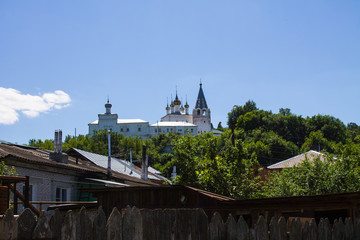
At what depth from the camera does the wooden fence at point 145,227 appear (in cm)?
371

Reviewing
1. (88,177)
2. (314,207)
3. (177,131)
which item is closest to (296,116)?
(177,131)

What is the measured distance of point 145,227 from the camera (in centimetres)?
466

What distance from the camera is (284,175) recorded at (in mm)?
27938

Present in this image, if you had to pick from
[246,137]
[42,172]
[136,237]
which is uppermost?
[246,137]

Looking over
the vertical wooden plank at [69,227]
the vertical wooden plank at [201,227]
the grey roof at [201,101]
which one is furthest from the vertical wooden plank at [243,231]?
the grey roof at [201,101]

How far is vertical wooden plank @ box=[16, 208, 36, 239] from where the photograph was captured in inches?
144

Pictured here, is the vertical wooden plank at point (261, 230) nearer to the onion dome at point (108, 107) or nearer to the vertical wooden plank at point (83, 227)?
the vertical wooden plank at point (83, 227)

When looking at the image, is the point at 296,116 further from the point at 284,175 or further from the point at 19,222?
the point at 19,222

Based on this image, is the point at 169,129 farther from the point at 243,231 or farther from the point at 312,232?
the point at 243,231

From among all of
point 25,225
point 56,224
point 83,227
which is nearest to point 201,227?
point 83,227

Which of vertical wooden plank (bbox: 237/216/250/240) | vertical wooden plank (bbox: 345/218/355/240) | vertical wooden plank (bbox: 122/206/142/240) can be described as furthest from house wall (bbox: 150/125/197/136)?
vertical wooden plank (bbox: 122/206/142/240)

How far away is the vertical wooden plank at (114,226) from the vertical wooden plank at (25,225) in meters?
0.80

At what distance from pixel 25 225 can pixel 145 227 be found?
1371 mm

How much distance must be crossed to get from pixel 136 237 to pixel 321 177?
75.2ft
